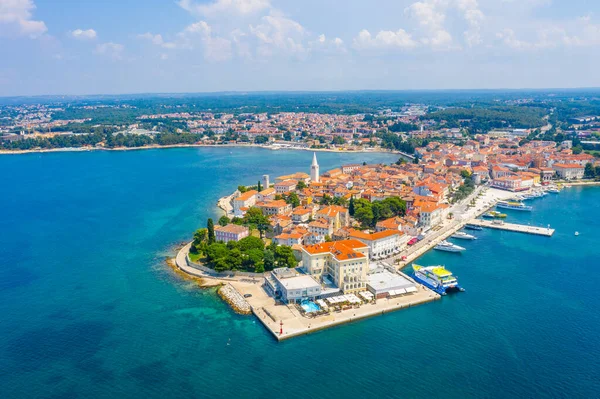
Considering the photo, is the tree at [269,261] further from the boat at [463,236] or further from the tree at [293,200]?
the boat at [463,236]

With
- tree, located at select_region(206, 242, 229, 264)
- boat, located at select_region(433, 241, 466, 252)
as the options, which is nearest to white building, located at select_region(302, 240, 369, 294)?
tree, located at select_region(206, 242, 229, 264)

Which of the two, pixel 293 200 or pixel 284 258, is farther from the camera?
pixel 293 200

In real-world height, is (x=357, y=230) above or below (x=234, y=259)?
below

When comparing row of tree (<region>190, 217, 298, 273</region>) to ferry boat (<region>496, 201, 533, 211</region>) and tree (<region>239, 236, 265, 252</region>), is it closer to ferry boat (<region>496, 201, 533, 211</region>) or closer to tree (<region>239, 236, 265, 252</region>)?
tree (<region>239, 236, 265, 252</region>)

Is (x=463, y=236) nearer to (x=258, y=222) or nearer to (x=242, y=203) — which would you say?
(x=258, y=222)

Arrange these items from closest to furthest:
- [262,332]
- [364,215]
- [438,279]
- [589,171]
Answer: [262,332], [438,279], [364,215], [589,171]

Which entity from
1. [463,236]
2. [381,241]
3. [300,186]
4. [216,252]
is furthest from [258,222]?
[463,236]
